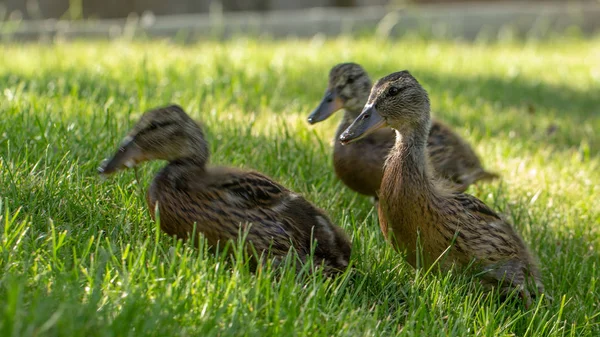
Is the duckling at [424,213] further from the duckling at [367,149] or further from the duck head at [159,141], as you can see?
the duck head at [159,141]

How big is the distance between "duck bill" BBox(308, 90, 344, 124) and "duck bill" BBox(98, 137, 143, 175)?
167 cm

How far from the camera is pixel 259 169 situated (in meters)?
5.00

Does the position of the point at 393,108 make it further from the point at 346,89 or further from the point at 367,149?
the point at 346,89

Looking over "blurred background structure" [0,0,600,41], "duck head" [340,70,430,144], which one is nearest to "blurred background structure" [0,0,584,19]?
"blurred background structure" [0,0,600,41]

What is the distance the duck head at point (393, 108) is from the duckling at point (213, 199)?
0.54 meters

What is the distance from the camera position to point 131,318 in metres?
2.82

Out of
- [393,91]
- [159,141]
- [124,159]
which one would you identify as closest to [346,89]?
[393,91]

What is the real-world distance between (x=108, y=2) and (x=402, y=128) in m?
8.07

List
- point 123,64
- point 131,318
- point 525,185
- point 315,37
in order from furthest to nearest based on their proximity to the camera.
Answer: point 315,37
point 123,64
point 525,185
point 131,318

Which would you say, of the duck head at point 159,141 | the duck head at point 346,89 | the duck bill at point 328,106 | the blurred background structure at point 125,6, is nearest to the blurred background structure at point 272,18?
the blurred background structure at point 125,6

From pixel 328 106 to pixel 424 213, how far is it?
4.90 feet

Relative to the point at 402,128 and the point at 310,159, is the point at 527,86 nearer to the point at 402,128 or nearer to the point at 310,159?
the point at 310,159

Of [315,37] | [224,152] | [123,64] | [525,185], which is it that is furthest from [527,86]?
[224,152]

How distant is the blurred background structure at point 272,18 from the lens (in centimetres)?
1006
